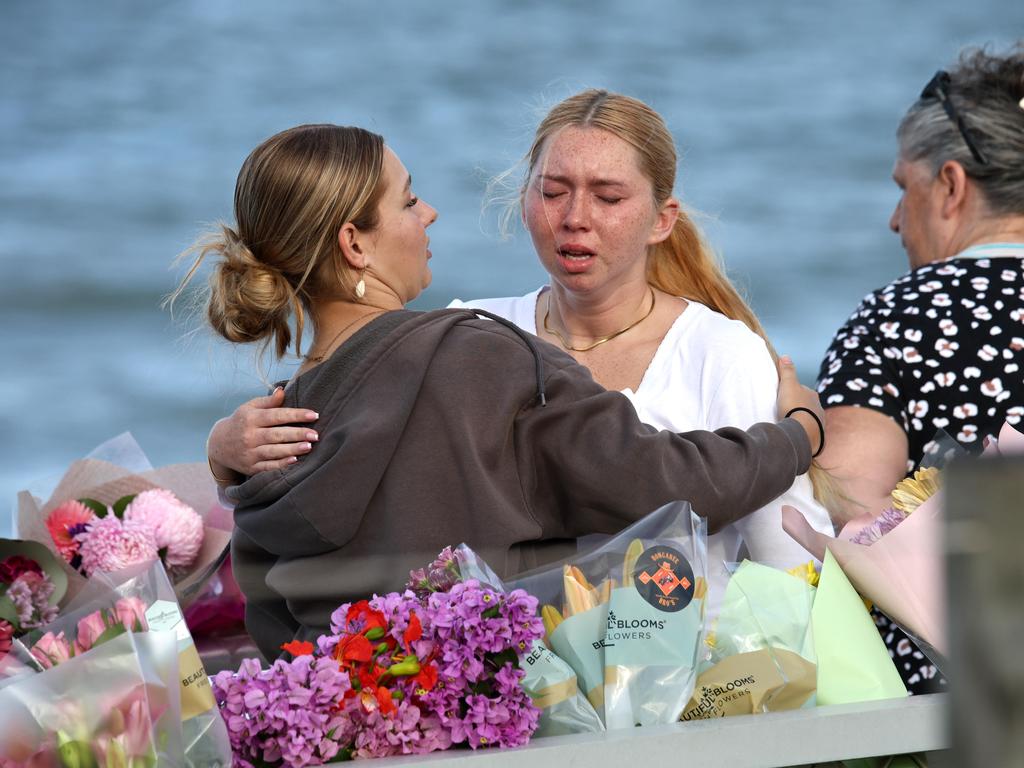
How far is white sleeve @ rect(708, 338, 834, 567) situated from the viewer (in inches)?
74.8

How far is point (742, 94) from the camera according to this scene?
362 inches

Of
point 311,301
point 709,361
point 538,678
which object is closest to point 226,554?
point 311,301

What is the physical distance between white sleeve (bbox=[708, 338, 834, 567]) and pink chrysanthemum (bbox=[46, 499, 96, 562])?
3.45 feet

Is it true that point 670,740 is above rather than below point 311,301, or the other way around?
below

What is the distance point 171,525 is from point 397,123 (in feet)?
21.8

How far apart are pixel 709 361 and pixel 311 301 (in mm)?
623

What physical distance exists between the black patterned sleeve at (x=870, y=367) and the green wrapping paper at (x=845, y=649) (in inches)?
32.7

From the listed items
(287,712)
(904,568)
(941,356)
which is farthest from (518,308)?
(287,712)

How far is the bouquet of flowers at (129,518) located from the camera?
225 cm

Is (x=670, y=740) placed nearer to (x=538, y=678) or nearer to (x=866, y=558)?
(x=538, y=678)

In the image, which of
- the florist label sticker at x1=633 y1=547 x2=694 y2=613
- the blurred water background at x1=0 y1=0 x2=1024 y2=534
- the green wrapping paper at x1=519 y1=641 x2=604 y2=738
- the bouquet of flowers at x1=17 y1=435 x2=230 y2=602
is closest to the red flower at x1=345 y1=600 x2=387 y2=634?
the green wrapping paper at x1=519 y1=641 x2=604 y2=738

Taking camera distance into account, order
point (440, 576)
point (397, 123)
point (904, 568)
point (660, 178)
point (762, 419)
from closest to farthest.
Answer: point (440, 576), point (904, 568), point (762, 419), point (660, 178), point (397, 123)

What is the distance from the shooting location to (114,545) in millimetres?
2266

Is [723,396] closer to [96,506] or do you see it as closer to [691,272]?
[691,272]
